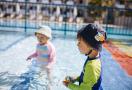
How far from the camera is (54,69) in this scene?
7.71 m

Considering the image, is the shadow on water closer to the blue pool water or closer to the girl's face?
the blue pool water

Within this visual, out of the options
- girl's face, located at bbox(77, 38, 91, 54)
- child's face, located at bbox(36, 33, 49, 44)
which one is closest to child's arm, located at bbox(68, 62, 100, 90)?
girl's face, located at bbox(77, 38, 91, 54)

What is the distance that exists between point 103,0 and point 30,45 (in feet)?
36.3

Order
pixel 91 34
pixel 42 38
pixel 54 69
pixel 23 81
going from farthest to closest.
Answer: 1. pixel 54 69
2. pixel 23 81
3. pixel 42 38
4. pixel 91 34

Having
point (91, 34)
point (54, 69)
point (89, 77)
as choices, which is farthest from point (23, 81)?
point (91, 34)

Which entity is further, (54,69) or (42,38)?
(54,69)

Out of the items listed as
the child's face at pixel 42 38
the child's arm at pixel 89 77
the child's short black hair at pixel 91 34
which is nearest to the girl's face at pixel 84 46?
the child's short black hair at pixel 91 34

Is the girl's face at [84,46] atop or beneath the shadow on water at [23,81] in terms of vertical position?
atop

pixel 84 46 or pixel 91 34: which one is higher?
pixel 91 34

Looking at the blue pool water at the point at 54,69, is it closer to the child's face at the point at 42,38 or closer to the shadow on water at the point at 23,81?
the shadow on water at the point at 23,81

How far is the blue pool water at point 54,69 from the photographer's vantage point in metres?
6.59

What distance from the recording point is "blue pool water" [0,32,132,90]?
21.6 feet

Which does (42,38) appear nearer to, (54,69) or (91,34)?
(54,69)

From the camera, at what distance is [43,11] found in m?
19.5
